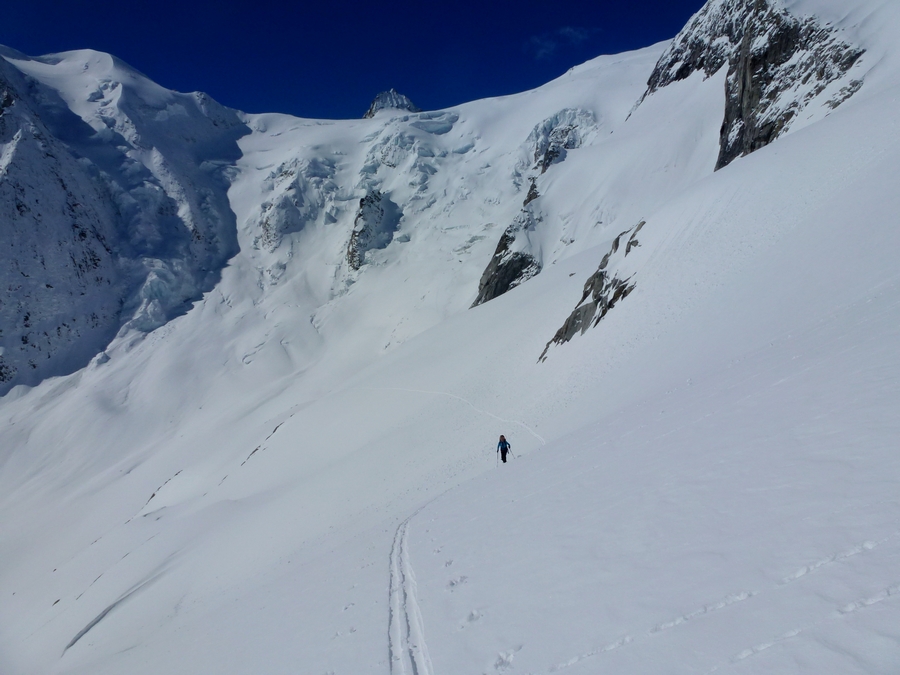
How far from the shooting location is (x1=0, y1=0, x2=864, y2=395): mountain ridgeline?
68.4 meters

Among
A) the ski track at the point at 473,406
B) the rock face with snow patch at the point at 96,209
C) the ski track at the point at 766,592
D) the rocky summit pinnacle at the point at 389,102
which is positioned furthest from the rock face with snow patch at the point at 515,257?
the rocky summit pinnacle at the point at 389,102

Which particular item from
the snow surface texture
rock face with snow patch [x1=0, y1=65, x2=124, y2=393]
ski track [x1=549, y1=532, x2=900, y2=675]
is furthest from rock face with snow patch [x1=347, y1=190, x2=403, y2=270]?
ski track [x1=549, y1=532, x2=900, y2=675]

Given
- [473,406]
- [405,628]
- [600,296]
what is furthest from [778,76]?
[405,628]

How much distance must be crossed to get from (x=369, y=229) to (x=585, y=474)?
88.2m

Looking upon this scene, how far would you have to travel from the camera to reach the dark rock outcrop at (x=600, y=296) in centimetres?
2569

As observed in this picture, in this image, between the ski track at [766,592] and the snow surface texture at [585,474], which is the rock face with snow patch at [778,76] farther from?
the ski track at [766,592]

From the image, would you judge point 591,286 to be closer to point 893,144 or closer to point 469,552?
point 893,144

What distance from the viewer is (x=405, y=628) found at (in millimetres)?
6434

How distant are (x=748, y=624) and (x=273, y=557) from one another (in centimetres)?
1798

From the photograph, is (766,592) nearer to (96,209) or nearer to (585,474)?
(585,474)

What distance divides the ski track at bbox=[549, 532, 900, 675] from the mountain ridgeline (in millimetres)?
55287

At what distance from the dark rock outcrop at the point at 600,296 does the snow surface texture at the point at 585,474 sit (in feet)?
0.89

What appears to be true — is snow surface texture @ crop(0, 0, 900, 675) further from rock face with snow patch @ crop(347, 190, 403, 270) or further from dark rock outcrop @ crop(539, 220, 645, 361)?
rock face with snow patch @ crop(347, 190, 403, 270)

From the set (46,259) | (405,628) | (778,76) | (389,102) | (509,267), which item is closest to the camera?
(405,628)
